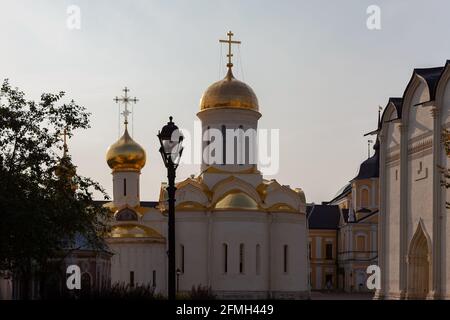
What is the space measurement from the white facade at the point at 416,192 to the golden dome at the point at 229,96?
11.9 m

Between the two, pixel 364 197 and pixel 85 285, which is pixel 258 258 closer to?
pixel 85 285

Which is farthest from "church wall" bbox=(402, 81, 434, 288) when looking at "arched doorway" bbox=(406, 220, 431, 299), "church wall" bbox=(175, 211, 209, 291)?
"church wall" bbox=(175, 211, 209, 291)

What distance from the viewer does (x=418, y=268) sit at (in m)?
32.5

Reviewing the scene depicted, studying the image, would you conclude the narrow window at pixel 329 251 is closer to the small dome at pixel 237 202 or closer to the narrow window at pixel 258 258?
the narrow window at pixel 258 258

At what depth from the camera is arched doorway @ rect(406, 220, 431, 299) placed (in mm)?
32250

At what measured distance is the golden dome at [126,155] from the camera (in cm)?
4878

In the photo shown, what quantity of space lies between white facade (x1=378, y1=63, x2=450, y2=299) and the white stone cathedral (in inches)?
391

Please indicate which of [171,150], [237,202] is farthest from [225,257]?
[171,150]

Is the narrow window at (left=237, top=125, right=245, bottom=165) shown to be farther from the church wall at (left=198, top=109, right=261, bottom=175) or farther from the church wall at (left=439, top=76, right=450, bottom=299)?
the church wall at (left=439, top=76, right=450, bottom=299)

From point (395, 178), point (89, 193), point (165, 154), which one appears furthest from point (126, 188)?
point (165, 154)

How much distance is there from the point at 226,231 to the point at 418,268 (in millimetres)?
13329

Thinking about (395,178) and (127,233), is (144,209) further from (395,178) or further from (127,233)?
(395,178)

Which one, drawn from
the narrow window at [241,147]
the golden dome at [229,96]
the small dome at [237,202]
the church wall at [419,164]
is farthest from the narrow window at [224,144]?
the church wall at [419,164]

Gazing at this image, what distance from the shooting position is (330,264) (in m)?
74.2
